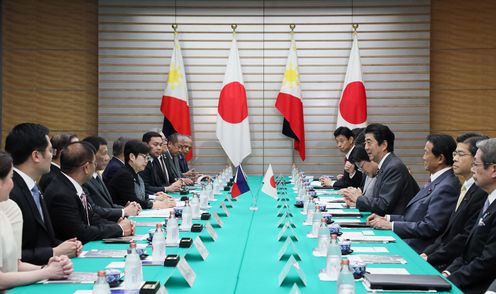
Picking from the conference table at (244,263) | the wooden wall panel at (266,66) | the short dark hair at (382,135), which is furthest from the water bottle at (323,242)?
the wooden wall panel at (266,66)

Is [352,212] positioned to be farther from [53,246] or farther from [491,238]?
[53,246]

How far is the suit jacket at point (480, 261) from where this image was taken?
10.5ft

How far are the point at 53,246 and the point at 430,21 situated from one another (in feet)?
26.8

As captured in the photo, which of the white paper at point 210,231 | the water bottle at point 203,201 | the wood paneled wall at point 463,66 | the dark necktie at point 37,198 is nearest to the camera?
the dark necktie at point 37,198

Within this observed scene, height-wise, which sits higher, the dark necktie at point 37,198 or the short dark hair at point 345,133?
the short dark hair at point 345,133

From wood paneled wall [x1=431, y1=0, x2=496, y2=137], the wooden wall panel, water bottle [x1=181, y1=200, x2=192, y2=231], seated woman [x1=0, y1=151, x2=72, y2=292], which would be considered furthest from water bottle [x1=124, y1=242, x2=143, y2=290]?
wood paneled wall [x1=431, y1=0, x2=496, y2=137]

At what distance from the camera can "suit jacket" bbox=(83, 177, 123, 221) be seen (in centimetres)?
470

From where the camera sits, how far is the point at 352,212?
5188 mm

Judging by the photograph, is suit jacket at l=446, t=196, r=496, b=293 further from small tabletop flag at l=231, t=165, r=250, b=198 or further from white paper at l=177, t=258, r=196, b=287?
small tabletop flag at l=231, t=165, r=250, b=198

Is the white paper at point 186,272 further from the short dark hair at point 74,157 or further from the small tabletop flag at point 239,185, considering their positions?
the small tabletop flag at point 239,185

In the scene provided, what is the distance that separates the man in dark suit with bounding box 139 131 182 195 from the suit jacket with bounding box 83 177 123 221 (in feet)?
5.33

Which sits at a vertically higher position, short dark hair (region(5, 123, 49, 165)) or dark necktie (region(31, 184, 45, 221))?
short dark hair (region(5, 123, 49, 165))

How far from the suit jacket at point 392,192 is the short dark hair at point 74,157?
241 cm

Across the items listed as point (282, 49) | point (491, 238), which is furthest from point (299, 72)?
point (491, 238)
